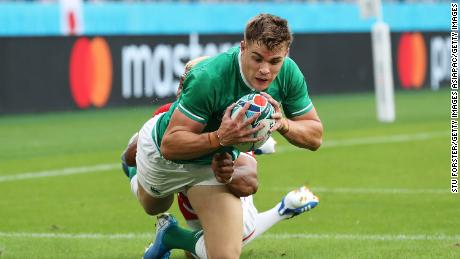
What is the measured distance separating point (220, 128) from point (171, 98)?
14683 millimetres

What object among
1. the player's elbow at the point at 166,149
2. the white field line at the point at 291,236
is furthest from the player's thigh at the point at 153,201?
the white field line at the point at 291,236

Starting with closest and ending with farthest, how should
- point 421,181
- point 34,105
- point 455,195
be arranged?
point 455,195, point 421,181, point 34,105

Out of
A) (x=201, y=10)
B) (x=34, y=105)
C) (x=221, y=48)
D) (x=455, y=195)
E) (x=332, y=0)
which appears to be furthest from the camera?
(x=332, y=0)

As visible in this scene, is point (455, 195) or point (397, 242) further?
point (455, 195)

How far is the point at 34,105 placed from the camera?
64.1 feet

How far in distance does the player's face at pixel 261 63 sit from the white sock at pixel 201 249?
4.53ft

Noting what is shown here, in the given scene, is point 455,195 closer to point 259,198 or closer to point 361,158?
point 259,198

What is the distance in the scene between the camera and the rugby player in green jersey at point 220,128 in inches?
270

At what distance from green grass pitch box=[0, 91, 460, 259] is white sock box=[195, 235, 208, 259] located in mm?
718

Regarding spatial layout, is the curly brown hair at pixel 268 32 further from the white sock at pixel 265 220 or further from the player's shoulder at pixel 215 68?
the white sock at pixel 265 220

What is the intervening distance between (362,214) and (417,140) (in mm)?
6331

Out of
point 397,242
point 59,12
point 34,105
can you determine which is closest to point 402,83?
point 59,12

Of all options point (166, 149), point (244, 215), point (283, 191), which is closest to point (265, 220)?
point (244, 215)

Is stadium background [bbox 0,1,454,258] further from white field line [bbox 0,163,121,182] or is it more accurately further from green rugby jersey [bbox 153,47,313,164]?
green rugby jersey [bbox 153,47,313,164]
